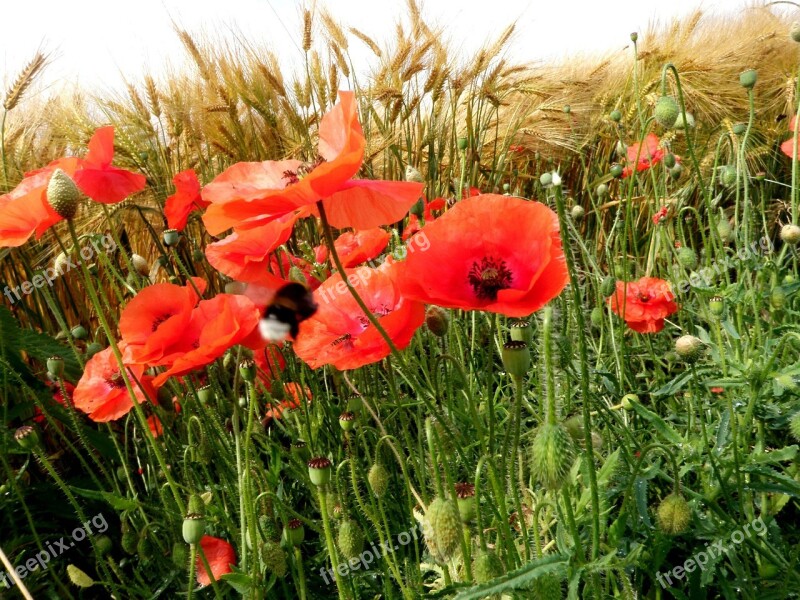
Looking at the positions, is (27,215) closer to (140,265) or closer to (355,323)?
(140,265)

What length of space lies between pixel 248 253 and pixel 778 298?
4.04 feet

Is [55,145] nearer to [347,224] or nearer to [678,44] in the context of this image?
[347,224]

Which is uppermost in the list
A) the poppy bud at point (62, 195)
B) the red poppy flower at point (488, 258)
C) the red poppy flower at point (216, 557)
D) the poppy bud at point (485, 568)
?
the poppy bud at point (62, 195)

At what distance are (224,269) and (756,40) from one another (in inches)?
139

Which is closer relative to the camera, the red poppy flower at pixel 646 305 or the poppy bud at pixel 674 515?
the poppy bud at pixel 674 515

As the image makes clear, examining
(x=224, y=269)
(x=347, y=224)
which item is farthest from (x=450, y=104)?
(x=347, y=224)

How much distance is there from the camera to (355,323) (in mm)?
1458

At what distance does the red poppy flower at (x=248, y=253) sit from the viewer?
138 cm

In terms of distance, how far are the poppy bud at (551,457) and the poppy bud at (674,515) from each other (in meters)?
0.32

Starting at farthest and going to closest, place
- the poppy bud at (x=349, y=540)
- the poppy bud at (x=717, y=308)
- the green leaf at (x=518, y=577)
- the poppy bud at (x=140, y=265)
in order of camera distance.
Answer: the poppy bud at (x=140, y=265) < the poppy bud at (x=717, y=308) < the poppy bud at (x=349, y=540) < the green leaf at (x=518, y=577)

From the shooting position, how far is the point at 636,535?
1407 millimetres

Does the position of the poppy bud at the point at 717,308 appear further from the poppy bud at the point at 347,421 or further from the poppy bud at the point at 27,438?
the poppy bud at the point at 27,438

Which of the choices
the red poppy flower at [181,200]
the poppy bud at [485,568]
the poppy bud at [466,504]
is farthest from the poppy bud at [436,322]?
the red poppy flower at [181,200]

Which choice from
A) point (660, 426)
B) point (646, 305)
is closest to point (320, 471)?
point (660, 426)
